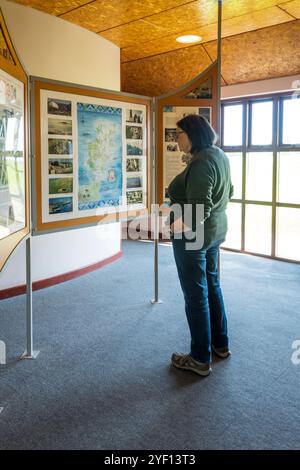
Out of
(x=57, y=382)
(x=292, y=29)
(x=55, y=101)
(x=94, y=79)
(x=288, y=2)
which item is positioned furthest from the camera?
(x=94, y=79)

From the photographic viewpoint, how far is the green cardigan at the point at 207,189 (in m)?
2.35

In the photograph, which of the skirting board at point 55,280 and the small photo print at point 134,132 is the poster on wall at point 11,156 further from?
the skirting board at point 55,280

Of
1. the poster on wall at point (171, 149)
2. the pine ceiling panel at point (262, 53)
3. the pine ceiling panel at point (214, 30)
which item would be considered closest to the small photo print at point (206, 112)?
the poster on wall at point (171, 149)

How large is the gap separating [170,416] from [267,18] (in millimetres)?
4023

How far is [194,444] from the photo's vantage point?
6.46 ft

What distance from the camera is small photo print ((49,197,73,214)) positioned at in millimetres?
2986

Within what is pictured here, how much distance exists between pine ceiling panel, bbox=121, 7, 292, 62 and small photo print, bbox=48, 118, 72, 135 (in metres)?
2.45

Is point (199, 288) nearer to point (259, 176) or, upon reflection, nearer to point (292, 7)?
point (292, 7)

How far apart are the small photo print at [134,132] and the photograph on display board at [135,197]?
18.4 inches

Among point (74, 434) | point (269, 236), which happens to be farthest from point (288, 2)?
point (74, 434)

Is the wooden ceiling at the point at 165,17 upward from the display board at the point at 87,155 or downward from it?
upward

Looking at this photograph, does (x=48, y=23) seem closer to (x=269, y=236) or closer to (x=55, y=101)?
(x=55, y=101)

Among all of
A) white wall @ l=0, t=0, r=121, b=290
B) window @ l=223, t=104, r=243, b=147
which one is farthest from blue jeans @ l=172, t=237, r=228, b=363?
window @ l=223, t=104, r=243, b=147

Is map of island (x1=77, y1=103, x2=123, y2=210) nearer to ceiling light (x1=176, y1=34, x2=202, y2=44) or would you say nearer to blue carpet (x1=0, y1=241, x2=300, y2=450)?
blue carpet (x1=0, y1=241, x2=300, y2=450)
